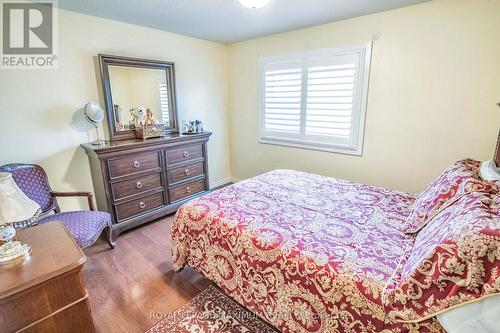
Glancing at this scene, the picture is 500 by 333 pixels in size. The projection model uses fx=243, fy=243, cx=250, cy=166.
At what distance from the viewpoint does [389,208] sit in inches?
74.1

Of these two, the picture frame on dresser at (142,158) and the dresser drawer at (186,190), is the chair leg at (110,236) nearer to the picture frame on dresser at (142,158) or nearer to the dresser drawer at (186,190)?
the picture frame on dresser at (142,158)

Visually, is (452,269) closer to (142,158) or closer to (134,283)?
(134,283)

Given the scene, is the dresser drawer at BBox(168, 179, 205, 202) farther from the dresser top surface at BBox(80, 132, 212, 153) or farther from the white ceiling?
the white ceiling

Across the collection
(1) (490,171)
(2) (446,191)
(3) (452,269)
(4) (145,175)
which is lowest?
(4) (145,175)

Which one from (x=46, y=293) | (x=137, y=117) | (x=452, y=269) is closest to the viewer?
(x=452, y=269)

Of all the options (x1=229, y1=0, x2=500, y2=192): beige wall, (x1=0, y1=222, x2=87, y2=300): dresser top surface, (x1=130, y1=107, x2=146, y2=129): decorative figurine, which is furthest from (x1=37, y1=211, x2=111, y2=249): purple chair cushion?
(x1=229, y1=0, x2=500, y2=192): beige wall

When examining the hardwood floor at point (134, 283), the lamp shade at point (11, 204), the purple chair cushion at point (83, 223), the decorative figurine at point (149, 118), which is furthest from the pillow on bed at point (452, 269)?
the decorative figurine at point (149, 118)

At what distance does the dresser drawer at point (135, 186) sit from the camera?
2619 millimetres

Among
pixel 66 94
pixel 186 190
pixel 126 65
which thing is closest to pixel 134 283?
pixel 186 190

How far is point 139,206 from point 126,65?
5.41ft

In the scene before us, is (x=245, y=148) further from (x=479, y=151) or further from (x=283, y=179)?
(x=479, y=151)

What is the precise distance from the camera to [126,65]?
9.29ft

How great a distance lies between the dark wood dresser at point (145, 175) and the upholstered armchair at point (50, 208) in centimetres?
29

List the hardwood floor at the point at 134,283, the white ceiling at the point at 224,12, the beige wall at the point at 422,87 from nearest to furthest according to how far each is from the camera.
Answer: the hardwood floor at the point at 134,283 < the beige wall at the point at 422,87 < the white ceiling at the point at 224,12
